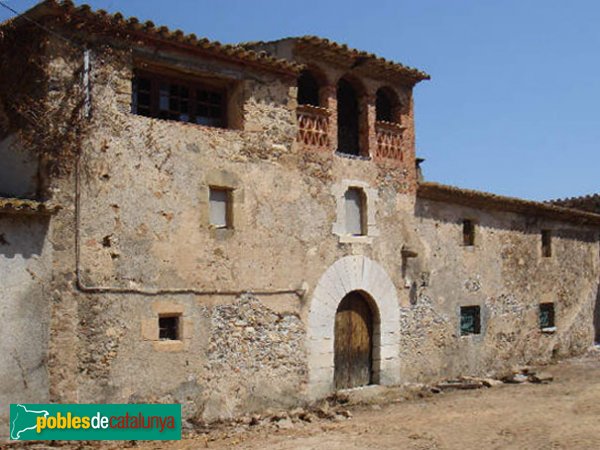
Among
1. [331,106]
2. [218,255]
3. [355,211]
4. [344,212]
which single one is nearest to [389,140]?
[331,106]

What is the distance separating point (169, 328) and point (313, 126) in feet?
14.6

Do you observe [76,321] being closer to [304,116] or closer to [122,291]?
[122,291]

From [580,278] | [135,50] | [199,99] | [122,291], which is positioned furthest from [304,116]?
[580,278]

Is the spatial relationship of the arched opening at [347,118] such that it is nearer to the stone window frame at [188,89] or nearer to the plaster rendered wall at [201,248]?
the plaster rendered wall at [201,248]

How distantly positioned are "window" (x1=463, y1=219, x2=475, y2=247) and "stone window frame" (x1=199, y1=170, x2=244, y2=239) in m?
6.36

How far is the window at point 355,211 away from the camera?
12.8 meters

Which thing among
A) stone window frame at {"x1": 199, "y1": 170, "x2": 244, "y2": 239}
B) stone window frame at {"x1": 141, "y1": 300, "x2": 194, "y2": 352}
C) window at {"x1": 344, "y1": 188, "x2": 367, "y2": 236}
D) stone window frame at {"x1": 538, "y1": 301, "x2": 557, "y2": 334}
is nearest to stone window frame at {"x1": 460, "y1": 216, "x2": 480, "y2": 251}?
stone window frame at {"x1": 538, "y1": 301, "x2": 557, "y2": 334}

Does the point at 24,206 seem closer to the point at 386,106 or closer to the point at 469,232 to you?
the point at 386,106

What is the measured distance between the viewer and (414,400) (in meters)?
12.6

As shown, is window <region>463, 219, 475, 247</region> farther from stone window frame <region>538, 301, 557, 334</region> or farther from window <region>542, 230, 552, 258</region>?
window <region>542, 230, 552, 258</region>

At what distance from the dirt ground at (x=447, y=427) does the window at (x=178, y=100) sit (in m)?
4.82

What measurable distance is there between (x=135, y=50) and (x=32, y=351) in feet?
14.5

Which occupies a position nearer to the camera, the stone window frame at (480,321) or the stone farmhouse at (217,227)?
the stone farmhouse at (217,227)

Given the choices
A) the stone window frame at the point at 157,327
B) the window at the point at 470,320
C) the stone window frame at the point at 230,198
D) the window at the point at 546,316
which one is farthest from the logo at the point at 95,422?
the window at the point at 546,316
